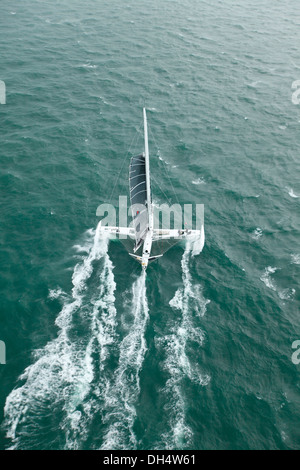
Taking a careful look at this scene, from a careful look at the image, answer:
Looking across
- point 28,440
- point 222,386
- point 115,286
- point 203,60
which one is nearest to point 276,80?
point 203,60

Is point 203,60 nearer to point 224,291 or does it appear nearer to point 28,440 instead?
point 224,291

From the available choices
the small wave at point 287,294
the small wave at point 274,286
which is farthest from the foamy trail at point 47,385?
the small wave at point 287,294

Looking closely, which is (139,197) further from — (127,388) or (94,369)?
(127,388)

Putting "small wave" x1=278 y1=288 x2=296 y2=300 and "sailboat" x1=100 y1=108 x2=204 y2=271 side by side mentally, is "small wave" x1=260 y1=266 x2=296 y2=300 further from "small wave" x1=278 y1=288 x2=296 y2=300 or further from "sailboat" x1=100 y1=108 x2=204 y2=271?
"sailboat" x1=100 y1=108 x2=204 y2=271

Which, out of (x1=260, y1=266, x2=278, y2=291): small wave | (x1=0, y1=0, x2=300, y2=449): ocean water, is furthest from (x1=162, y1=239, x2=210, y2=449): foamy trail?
(x1=260, y1=266, x2=278, y2=291): small wave

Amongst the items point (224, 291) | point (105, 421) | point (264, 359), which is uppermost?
point (224, 291)
